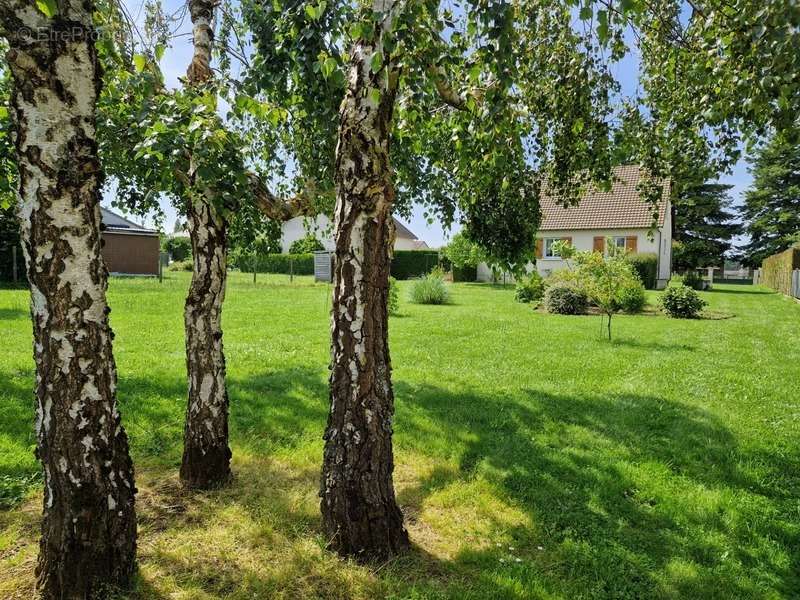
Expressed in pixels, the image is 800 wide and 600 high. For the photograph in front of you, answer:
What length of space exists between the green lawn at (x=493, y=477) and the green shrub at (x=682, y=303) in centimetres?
515

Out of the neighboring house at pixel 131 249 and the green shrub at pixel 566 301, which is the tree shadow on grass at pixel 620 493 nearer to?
the green shrub at pixel 566 301

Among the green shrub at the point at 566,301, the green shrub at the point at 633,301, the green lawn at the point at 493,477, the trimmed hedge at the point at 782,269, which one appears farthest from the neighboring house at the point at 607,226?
the green lawn at the point at 493,477

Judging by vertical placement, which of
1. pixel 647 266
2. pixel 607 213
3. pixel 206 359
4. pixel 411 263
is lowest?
pixel 206 359

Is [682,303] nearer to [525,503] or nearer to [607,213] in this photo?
[525,503]

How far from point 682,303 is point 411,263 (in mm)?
19525

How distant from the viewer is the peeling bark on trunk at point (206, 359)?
11.1ft

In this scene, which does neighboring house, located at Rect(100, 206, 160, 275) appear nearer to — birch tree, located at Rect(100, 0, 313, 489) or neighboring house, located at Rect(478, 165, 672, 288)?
neighboring house, located at Rect(478, 165, 672, 288)

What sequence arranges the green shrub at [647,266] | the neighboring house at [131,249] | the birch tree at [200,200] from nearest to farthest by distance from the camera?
1. the birch tree at [200,200]
2. the neighboring house at [131,249]
3. the green shrub at [647,266]

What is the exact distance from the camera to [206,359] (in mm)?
3490

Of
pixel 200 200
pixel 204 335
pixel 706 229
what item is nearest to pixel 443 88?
pixel 200 200

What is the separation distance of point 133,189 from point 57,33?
3491 millimetres

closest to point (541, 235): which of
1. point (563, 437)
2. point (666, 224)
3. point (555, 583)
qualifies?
point (666, 224)

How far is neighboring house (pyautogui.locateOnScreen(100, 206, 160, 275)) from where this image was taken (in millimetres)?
23875

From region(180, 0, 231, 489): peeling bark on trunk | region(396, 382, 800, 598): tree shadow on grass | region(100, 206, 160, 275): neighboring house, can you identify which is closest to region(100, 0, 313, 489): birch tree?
region(180, 0, 231, 489): peeling bark on trunk
